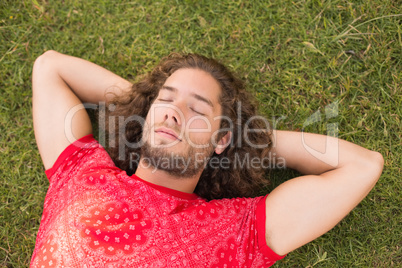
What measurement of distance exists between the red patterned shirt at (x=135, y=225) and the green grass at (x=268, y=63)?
0.74m

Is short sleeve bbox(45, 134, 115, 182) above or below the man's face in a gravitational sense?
below

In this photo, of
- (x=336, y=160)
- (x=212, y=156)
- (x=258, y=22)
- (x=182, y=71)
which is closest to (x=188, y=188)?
(x=212, y=156)

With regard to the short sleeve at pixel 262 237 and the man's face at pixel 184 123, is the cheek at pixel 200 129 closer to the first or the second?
the man's face at pixel 184 123

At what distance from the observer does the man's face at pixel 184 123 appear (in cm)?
260

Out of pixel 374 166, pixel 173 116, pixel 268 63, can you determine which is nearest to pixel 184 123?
pixel 173 116

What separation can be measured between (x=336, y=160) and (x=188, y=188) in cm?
125

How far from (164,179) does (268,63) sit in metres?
1.61

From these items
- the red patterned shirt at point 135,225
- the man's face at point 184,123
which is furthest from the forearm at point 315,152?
the man's face at point 184,123

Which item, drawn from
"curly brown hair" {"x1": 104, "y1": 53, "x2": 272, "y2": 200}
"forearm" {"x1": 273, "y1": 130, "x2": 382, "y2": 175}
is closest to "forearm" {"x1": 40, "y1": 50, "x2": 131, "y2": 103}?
"curly brown hair" {"x1": 104, "y1": 53, "x2": 272, "y2": 200}

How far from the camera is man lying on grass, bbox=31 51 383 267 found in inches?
96.9

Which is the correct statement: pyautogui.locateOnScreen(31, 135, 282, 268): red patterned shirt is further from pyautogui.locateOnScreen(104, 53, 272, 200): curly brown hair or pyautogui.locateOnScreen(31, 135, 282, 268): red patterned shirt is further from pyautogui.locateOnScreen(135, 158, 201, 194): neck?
pyautogui.locateOnScreen(104, 53, 272, 200): curly brown hair

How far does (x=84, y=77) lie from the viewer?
3.17 meters

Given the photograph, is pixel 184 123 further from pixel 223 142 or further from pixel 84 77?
pixel 84 77

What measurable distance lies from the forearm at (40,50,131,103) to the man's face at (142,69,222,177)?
661mm
